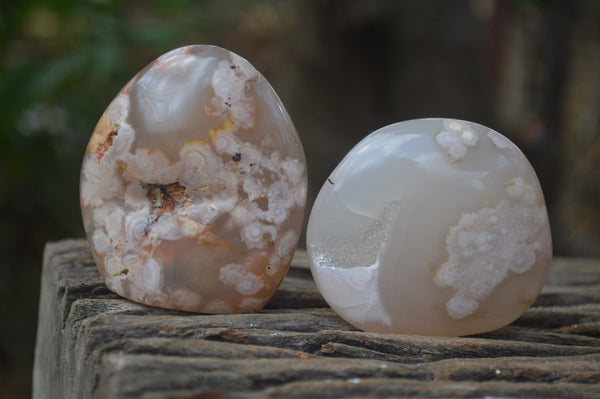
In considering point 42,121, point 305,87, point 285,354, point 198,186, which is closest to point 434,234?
point 285,354

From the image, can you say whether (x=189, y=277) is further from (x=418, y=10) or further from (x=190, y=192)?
(x=418, y=10)

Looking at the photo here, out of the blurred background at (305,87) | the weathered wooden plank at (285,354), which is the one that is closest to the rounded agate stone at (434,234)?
the weathered wooden plank at (285,354)

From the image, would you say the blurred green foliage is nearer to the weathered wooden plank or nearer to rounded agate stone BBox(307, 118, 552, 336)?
the weathered wooden plank

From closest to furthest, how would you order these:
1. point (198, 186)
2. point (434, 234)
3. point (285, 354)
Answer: point (285, 354), point (434, 234), point (198, 186)

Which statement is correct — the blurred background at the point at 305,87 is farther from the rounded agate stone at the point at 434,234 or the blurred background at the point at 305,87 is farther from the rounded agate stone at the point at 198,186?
the rounded agate stone at the point at 434,234

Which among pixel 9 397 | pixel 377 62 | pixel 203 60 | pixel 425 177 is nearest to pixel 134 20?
pixel 377 62

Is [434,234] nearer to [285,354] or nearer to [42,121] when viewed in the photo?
[285,354]
